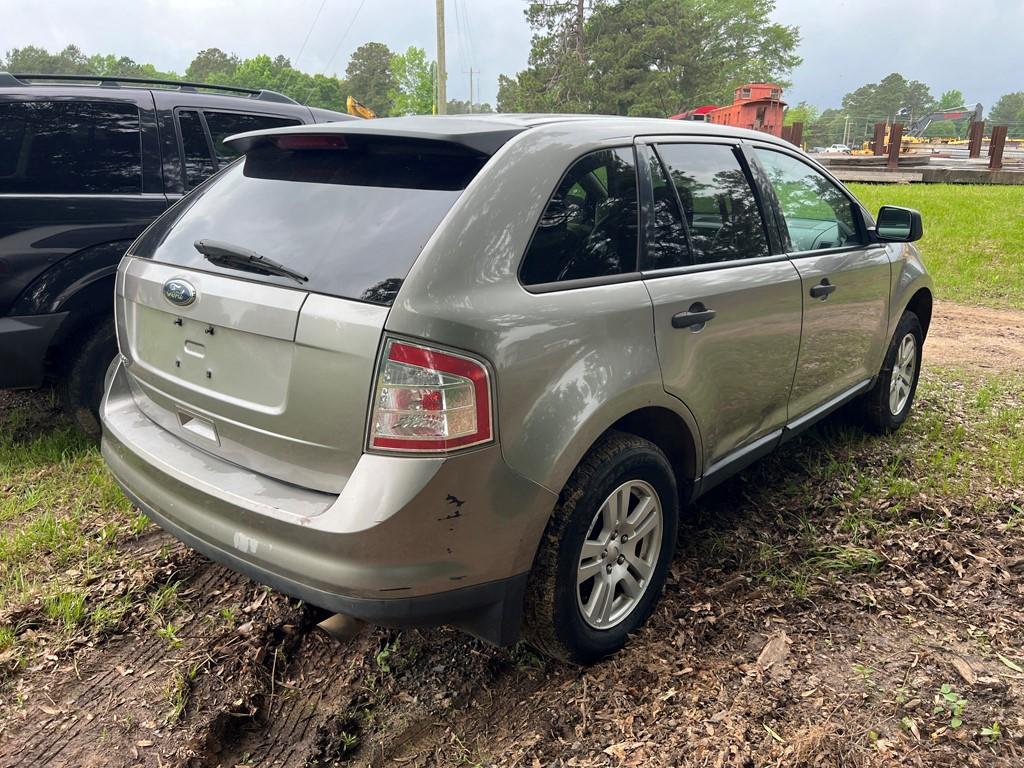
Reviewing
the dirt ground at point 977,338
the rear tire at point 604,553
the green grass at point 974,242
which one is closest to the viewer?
the rear tire at point 604,553

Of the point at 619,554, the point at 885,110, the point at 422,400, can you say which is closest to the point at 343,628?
the point at 422,400

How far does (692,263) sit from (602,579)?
1207 millimetres

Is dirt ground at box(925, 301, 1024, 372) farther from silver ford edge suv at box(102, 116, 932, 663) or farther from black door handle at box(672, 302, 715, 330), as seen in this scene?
black door handle at box(672, 302, 715, 330)

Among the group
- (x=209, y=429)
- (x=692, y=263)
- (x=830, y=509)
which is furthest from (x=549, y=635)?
(x=830, y=509)

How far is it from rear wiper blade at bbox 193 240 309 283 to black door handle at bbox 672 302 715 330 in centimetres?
126

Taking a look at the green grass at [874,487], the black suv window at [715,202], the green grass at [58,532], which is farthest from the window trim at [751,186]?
the green grass at [58,532]

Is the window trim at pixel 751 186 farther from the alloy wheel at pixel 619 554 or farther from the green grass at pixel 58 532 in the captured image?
the green grass at pixel 58 532

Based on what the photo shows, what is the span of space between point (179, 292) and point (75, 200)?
6.97ft

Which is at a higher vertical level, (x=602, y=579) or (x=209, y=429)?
(x=209, y=429)

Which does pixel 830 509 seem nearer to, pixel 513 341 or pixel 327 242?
pixel 513 341

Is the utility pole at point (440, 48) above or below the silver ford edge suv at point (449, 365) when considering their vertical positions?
above

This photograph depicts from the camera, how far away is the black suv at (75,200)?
3902 mm

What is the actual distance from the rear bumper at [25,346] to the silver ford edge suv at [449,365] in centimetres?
138

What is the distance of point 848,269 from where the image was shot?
3863 millimetres
